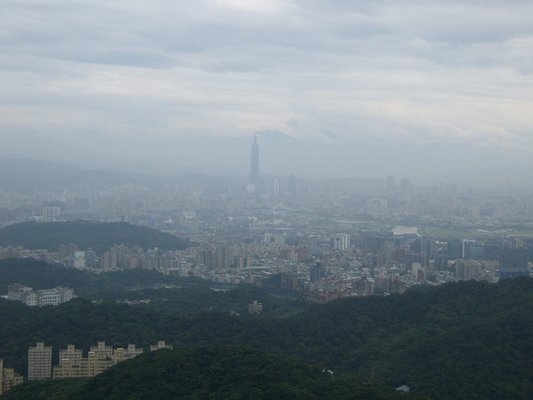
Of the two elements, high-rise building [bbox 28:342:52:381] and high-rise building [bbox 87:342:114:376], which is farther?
high-rise building [bbox 28:342:52:381]

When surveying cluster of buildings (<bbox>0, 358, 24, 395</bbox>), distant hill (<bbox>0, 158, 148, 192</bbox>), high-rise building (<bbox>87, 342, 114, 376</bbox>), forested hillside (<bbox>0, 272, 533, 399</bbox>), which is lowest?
cluster of buildings (<bbox>0, 358, 24, 395</bbox>)

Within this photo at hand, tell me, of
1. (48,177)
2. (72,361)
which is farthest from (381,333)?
(48,177)

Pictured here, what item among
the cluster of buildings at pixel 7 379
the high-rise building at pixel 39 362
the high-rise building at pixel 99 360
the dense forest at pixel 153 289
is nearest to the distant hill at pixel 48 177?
the dense forest at pixel 153 289

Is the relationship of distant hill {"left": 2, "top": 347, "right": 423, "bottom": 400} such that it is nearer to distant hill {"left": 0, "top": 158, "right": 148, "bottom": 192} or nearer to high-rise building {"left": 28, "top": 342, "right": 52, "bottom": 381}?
high-rise building {"left": 28, "top": 342, "right": 52, "bottom": 381}

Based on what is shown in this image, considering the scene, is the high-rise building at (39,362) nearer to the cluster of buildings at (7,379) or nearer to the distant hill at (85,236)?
the cluster of buildings at (7,379)

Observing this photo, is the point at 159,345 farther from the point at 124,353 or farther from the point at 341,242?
the point at 341,242

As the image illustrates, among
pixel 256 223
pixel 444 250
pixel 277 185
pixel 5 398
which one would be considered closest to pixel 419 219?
pixel 256 223

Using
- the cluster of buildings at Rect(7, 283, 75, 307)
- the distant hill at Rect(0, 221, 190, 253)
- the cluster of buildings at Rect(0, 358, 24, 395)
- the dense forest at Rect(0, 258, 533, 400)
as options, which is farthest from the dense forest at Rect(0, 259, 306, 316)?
the distant hill at Rect(0, 221, 190, 253)
